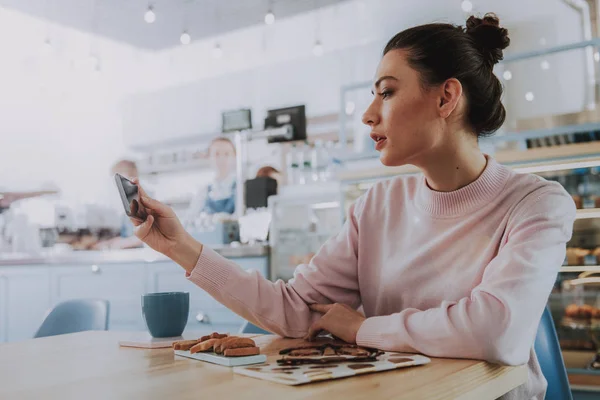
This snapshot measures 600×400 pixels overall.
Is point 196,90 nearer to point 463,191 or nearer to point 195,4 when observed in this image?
point 195,4

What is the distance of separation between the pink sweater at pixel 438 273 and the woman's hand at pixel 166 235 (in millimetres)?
32

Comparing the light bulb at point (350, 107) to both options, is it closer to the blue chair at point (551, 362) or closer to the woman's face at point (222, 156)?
the woman's face at point (222, 156)

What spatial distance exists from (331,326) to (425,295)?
0.73 ft

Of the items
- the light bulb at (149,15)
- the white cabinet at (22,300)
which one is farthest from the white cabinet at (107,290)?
the light bulb at (149,15)

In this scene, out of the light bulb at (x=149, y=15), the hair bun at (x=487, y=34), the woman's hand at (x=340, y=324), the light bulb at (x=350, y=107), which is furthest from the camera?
the light bulb at (x=350, y=107)

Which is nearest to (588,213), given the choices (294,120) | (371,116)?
(294,120)

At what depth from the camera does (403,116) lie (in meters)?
1.16

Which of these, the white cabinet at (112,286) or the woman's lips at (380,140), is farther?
the white cabinet at (112,286)

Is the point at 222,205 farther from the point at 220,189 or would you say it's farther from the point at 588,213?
the point at 588,213

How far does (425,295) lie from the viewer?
3.79 ft

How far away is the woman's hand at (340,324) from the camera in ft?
3.31

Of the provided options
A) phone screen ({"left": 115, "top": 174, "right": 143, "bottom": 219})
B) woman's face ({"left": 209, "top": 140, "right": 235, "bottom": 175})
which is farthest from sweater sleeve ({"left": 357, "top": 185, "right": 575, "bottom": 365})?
woman's face ({"left": 209, "top": 140, "right": 235, "bottom": 175})

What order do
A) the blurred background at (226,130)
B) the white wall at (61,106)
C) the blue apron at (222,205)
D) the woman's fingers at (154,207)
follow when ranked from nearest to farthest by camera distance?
the woman's fingers at (154,207), the blurred background at (226,130), the blue apron at (222,205), the white wall at (61,106)

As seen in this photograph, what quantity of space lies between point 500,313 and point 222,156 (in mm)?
4208
